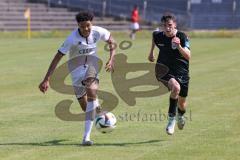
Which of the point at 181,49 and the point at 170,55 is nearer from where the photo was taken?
the point at 181,49

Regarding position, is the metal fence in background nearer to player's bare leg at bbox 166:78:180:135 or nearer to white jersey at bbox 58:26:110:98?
player's bare leg at bbox 166:78:180:135

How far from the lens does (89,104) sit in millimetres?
11477

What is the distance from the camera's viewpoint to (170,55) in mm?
11922

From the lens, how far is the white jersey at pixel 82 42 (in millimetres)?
11164

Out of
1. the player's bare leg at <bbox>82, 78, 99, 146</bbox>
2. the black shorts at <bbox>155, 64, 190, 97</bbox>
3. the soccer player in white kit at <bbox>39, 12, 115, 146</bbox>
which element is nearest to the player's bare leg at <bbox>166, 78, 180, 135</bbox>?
the black shorts at <bbox>155, 64, 190, 97</bbox>

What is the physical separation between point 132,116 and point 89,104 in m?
2.99

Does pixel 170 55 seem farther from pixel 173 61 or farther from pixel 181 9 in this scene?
pixel 181 9

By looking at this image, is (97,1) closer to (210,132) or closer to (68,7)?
(68,7)

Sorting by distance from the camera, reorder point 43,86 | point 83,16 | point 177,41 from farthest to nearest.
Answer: point 177,41
point 43,86
point 83,16

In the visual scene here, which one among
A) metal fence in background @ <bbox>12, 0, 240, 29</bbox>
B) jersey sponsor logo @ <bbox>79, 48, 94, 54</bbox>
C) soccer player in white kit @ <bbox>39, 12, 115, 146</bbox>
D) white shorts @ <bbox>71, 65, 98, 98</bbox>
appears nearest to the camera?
soccer player in white kit @ <bbox>39, 12, 115, 146</bbox>

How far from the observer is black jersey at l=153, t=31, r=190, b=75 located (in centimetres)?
1186

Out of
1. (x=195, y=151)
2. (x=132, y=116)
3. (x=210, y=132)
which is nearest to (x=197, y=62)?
(x=132, y=116)

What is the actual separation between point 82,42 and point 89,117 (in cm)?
118

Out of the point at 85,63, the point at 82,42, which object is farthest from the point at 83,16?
the point at 85,63
